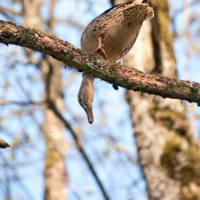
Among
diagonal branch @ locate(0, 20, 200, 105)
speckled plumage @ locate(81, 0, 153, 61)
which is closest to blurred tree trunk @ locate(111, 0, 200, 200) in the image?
speckled plumage @ locate(81, 0, 153, 61)

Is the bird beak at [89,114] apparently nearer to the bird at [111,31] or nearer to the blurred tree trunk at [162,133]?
the bird at [111,31]

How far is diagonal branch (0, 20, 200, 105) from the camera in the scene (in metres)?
3.95

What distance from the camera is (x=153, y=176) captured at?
23.4ft

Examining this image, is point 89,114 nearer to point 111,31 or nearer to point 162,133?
point 111,31

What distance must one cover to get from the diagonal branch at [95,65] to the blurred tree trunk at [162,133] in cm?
178

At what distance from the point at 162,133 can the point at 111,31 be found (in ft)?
9.66

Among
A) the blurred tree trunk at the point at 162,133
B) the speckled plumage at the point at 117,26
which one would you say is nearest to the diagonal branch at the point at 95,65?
the speckled plumage at the point at 117,26

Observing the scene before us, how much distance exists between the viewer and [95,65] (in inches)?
180

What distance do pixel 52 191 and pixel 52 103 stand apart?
507cm

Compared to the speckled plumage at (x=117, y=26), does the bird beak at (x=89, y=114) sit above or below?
below

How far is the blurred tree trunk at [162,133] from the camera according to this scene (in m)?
7.02

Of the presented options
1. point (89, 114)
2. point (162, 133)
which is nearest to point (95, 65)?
point (89, 114)

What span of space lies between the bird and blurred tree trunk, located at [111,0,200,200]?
5.45ft

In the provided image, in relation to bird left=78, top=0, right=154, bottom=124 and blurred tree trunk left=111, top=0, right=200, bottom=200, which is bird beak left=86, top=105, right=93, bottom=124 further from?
blurred tree trunk left=111, top=0, right=200, bottom=200
